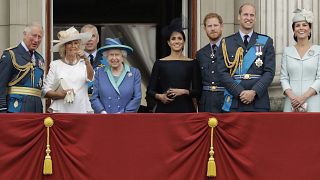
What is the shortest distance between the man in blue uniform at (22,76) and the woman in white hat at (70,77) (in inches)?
7.5

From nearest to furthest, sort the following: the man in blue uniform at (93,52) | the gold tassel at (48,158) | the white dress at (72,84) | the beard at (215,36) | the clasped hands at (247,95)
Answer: the gold tassel at (48,158)
the clasped hands at (247,95)
the white dress at (72,84)
the beard at (215,36)
the man in blue uniform at (93,52)

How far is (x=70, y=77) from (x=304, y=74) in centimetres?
261

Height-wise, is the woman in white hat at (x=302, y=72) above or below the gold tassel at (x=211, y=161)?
above

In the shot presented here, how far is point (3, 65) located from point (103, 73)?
110 centimetres

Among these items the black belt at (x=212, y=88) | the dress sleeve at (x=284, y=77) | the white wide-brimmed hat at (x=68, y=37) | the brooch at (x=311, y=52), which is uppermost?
the white wide-brimmed hat at (x=68, y=37)

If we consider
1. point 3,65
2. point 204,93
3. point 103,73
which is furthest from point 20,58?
point 204,93

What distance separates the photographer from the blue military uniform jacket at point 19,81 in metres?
9.69

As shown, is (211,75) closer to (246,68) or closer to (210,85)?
(210,85)

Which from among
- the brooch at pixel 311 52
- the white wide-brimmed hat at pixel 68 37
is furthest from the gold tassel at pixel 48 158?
the brooch at pixel 311 52

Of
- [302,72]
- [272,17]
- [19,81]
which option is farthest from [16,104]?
[272,17]

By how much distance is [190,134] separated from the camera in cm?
905

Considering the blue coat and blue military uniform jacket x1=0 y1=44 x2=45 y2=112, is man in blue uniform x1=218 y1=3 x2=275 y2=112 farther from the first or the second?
blue military uniform jacket x1=0 y1=44 x2=45 y2=112

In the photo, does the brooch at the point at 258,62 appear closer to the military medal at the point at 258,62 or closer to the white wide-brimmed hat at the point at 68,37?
the military medal at the point at 258,62

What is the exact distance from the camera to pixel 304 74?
9.84m
